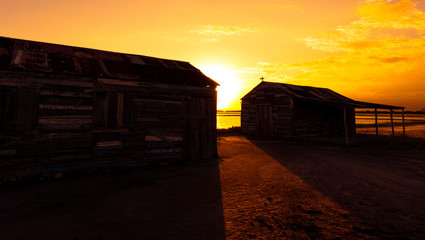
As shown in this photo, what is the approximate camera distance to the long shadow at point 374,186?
3.77 m

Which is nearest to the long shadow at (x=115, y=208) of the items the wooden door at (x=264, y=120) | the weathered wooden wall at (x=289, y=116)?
the weathered wooden wall at (x=289, y=116)

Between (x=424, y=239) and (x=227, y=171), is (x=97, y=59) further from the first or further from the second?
(x=424, y=239)

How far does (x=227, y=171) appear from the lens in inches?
297

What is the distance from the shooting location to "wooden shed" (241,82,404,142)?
16.6 m

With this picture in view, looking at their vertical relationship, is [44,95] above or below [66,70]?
below

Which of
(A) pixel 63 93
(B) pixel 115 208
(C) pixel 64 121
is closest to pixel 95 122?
(C) pixel 64 121

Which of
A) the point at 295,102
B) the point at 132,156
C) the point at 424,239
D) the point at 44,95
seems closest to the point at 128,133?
the point at 132,156

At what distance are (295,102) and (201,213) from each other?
49.0 feet

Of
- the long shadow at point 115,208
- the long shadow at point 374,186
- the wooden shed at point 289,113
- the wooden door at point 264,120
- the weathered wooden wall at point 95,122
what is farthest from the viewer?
the wooden door at point 264,120

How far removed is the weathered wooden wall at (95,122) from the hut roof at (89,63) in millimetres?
267

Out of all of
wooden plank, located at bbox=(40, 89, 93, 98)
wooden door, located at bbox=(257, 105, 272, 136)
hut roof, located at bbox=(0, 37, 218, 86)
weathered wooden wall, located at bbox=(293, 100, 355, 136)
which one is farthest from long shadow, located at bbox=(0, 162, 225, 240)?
wooden door, located at bbox=(257, 105, 272, 136)

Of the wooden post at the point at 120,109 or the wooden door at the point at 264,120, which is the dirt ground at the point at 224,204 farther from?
the wooden door at the point at 264,120

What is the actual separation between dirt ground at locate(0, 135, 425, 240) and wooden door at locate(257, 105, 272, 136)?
10.6 m

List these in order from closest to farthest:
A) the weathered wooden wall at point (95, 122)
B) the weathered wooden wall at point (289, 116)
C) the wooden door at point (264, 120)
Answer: the weathered wooden wall at point (95, 122), the weathered wooden wall at point (289, 116), the wooden door at point (264, 120)
